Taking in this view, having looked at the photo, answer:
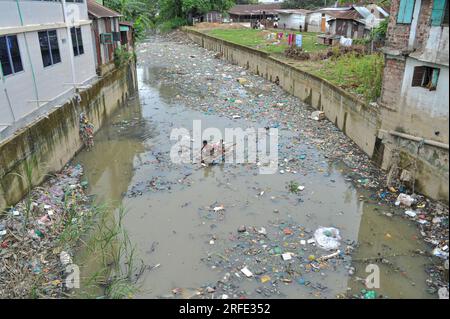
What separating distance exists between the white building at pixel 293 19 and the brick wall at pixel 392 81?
24.8 meters

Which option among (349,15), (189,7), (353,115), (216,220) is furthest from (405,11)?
(189,7)

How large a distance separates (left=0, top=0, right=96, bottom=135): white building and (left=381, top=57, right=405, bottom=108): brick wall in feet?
26.6

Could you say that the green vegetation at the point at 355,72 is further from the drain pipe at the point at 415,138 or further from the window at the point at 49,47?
the window at the point at 49,47

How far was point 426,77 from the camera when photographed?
22.5 feet

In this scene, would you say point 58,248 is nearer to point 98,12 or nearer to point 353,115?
point 353,115

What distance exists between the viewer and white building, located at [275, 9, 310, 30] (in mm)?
30892

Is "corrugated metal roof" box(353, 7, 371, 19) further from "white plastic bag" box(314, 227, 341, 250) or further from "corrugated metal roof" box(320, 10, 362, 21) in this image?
"white plastic bag" box(314, 227, 341, 250)

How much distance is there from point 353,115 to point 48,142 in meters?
8.09

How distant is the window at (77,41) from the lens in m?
11.0

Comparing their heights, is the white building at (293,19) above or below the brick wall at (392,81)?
above

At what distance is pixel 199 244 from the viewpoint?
21.2 feet

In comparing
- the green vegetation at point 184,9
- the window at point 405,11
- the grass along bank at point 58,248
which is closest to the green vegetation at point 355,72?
the window at point 405,11

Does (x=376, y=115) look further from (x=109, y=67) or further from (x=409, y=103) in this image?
(x=109, y=67)

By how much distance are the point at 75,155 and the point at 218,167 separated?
4050 mm
